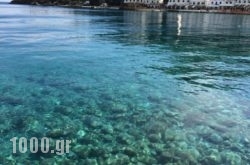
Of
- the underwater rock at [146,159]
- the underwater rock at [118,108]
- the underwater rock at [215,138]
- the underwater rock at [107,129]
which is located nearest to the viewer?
the underwater rock at [146,159]

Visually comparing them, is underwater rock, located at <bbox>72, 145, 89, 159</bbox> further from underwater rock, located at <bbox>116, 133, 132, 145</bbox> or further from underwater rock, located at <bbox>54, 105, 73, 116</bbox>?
underwater rock, located at <bbox>54, 105, 73, 116</bbox>

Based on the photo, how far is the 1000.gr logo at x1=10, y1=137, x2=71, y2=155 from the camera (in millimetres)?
12711

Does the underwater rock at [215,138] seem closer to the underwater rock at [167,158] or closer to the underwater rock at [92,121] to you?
the underwater rock at [167,158]

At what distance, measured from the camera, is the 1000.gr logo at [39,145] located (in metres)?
12.7

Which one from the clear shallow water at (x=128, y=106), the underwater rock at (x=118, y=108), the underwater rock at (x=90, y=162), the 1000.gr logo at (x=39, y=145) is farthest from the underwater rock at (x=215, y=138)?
the 1000.gr logo at (x=39, y=145)

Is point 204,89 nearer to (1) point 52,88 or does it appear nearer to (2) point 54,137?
(1) point 52,88

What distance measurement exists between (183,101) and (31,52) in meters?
20.1

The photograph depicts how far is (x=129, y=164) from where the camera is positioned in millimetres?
11938

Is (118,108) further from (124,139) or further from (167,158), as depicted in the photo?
(167,158)

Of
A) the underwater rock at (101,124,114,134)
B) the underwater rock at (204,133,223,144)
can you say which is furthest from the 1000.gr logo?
the underwater rock at (204,133,223,144)

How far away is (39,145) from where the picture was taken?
43.0ft

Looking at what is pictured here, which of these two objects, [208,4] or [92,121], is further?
[208,4]

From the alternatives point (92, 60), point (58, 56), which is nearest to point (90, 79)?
point (92, 60)

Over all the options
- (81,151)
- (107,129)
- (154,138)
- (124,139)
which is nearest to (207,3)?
(107,129)
